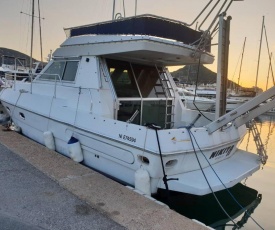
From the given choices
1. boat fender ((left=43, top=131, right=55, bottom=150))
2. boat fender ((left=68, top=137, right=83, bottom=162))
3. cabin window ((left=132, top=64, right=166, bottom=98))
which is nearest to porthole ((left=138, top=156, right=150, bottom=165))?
boat fender ((left=68, top=137, right=83, bottom=162))

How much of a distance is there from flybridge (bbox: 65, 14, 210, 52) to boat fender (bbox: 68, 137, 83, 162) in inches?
93.5

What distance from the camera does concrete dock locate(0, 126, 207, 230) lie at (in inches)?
123

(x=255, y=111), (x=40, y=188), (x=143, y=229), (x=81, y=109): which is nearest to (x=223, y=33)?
(x=255, y=111)

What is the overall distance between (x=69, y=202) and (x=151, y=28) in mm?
3334

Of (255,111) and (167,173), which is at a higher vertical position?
(255,111)

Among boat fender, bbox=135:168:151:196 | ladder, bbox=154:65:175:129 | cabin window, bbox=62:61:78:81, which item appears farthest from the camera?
ladder, bbox=154:65:175:129

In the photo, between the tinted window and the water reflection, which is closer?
the water reflection

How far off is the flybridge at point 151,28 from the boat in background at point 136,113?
0.8 inches

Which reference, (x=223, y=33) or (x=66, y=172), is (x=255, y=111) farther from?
(x=66, y=172)

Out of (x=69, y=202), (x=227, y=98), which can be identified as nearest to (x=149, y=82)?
(x=69, y=202)

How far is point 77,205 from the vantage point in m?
3.52

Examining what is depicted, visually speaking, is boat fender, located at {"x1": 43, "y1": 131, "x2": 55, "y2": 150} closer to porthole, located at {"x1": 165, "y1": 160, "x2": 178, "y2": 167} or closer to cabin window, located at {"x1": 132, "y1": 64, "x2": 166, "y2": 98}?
cabin window, located at {"x1": 132, "y1": 64, "x2": 166, "y2": 98}

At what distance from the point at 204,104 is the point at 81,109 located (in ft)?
12.9

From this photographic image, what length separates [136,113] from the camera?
205 inches
